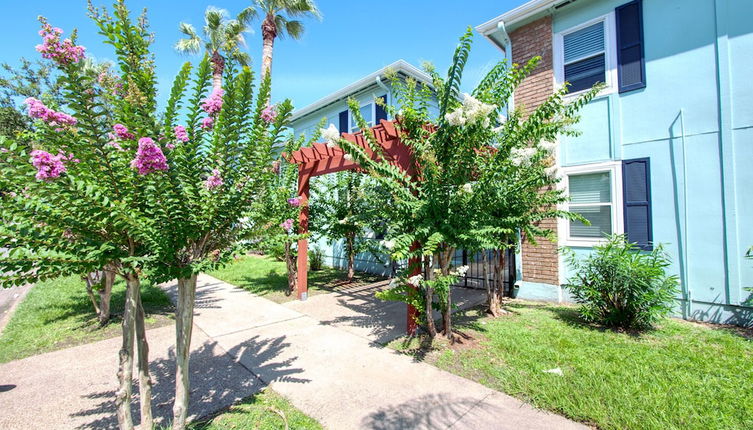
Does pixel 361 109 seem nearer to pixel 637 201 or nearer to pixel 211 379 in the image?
pixel 637 201

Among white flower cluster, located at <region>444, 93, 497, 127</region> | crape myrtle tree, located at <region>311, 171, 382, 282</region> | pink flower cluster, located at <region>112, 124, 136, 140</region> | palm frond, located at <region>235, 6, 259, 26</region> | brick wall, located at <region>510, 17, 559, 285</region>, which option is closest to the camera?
pink flower cluster, located at <region>112, 124, 136, 140</region>

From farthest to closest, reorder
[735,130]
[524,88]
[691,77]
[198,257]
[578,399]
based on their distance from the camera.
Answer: [524,88] → [691,77] → [735,130] → [578,399] → [198,257]

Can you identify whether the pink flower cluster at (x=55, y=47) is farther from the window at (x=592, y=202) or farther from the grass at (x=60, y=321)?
the window at (x=592, y=202)

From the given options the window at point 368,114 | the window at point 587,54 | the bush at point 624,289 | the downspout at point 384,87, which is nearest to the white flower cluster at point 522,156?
the bush at point 624,289

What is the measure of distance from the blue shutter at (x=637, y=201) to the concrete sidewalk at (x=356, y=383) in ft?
14.6

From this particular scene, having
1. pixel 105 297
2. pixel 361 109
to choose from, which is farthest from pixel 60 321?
pixel 361 109

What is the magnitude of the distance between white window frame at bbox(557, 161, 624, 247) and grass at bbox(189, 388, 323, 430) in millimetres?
5129

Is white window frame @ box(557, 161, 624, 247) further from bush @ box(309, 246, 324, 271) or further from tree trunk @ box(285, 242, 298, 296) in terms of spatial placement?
bush @ box(309, 246, 324, 271)

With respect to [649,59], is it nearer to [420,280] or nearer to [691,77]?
[691,77]

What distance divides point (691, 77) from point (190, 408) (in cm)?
813

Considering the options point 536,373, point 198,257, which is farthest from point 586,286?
point 198,257

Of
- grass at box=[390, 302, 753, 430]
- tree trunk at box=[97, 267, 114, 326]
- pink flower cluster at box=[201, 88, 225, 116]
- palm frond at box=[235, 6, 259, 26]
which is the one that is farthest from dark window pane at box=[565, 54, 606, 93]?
palm frond at box=[235, 6, 259, 26]

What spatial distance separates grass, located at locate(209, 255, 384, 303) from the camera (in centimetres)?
795

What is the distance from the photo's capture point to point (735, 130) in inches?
203
